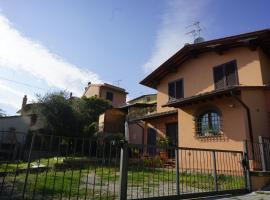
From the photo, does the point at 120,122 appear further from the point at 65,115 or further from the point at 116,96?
the point at 116,96

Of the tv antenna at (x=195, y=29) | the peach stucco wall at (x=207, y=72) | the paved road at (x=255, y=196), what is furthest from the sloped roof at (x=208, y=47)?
the paved road at (x=255, y=196)

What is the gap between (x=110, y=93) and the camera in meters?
36.3

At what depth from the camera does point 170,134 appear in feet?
51.1

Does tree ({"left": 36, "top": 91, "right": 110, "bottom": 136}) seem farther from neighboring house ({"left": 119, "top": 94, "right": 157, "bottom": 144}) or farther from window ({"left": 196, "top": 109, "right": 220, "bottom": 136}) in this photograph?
window ({"left": 196, "top": 109, "right": 220, "bottom": 136})

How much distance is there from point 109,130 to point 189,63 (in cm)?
1040

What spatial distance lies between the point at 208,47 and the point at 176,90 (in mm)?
3451

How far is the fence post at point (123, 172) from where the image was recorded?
5228 millimetres

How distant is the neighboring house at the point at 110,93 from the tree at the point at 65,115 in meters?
8.46

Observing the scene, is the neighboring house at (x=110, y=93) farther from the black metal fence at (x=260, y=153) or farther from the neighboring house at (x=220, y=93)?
the black metal fence at (x=260, y=153)

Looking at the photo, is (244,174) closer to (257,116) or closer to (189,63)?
(257,116)

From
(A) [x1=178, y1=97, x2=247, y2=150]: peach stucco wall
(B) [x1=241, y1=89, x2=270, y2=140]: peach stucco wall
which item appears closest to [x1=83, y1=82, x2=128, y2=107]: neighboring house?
(A) [x1=178, y1=97, x2=247, y2=150]: peach stucco wall

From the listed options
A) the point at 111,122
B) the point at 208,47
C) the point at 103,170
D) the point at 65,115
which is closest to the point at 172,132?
the point at 208,47

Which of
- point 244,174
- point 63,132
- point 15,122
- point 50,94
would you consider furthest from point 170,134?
point 15,122

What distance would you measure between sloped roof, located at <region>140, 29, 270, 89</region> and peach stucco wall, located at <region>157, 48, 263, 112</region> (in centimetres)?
29
